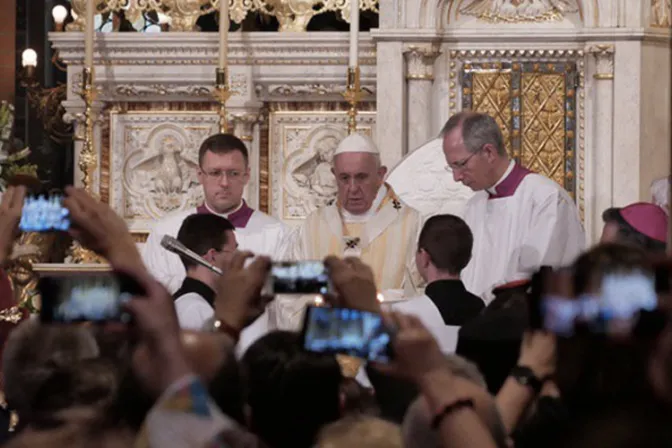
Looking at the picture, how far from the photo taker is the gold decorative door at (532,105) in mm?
9117

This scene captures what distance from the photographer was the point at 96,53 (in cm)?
966

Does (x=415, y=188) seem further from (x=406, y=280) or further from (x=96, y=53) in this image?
(x=96, y=53)

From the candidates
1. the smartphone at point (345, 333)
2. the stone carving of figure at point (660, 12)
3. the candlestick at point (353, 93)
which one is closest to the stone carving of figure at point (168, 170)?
the candlestick at point (353, 93)

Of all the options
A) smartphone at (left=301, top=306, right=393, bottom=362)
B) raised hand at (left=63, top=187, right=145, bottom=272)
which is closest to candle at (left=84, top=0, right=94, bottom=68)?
raised hand at (left=63, top=187, right=145, bottom=272)

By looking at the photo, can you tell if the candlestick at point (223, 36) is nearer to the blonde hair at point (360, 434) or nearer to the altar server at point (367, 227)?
the altar server at point (367, 227)

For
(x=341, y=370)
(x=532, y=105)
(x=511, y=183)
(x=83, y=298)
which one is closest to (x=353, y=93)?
(x=532, y=105)

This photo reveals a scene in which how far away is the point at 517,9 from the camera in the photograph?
9.21 m

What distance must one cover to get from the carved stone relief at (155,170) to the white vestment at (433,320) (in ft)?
14.8

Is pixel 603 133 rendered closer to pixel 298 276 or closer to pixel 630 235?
pixel 630 235

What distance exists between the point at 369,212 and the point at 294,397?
4.57 meters

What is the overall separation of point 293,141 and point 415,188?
150 cm

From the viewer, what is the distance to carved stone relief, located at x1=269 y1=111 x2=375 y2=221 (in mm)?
9477

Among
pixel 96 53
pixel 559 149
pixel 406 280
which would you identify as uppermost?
pixel 96 53

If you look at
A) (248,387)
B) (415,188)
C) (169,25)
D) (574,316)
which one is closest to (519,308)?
(248,387)
